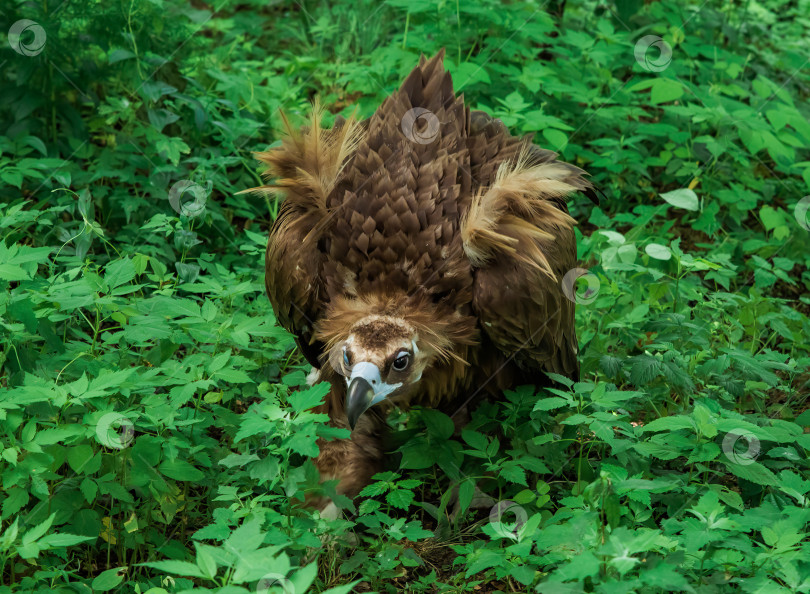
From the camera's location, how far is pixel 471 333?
3453mm

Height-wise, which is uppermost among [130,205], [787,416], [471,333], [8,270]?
[8,270]

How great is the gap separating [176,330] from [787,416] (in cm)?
275

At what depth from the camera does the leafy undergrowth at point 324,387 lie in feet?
9.38

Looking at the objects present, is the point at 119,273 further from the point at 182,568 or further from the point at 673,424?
the point at 673,424

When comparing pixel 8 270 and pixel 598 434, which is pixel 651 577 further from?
pixel 8 270

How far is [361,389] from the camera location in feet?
10.4

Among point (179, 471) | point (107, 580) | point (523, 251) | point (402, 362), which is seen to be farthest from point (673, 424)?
point (107, 580)

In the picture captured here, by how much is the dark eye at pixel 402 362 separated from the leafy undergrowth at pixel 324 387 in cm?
34

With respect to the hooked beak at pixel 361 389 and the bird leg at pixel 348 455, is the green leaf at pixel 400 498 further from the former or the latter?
the bird leg at pixel 348 455

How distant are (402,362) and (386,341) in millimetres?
115

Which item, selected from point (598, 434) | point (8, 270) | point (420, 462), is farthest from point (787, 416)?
point (8, 270)

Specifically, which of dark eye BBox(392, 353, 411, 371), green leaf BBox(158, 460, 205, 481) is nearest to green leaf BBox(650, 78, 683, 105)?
dark eye BBox(392, 353, 411, 371)

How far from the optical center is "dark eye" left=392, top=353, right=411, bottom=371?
332cm

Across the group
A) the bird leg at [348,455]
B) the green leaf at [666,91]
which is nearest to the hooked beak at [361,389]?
the bird leg at [348,455]
